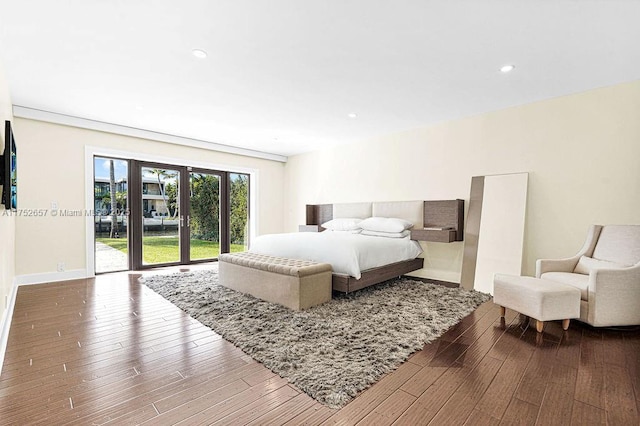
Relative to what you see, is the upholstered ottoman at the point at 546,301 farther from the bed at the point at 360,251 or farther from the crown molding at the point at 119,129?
the crown molding at the point at 119,129

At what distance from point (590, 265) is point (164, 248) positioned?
6.43 metres

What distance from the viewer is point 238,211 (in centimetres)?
704

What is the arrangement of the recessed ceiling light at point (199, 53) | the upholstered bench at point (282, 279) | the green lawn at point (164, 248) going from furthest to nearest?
the green lawn at point (164, 248) → the upholstered bench at point (282, 279) → the recessed ceiling light at point (199, 53)

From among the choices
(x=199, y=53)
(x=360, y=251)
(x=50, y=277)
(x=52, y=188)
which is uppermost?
(x=199, y=53)

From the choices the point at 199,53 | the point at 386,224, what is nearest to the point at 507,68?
the point at 386,224

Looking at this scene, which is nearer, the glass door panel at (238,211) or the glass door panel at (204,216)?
the glass door panel at (204,216)

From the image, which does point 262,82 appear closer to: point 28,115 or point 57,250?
point 28,115

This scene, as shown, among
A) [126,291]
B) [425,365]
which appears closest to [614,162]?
[425,365]

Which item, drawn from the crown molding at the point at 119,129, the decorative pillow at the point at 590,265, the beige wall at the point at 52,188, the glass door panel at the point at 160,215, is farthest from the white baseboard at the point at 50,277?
the decorative pillow at the point at 590,265

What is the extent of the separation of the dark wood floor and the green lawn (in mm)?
2725

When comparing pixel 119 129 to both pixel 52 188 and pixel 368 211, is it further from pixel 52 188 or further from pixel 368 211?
pixel 368 211

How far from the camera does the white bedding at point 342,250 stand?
11.5 feet

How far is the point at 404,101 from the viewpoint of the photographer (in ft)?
12.7

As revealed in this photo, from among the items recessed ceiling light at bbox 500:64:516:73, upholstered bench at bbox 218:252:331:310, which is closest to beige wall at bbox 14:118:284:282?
upholstered bench at bbox 218:252:331:310
